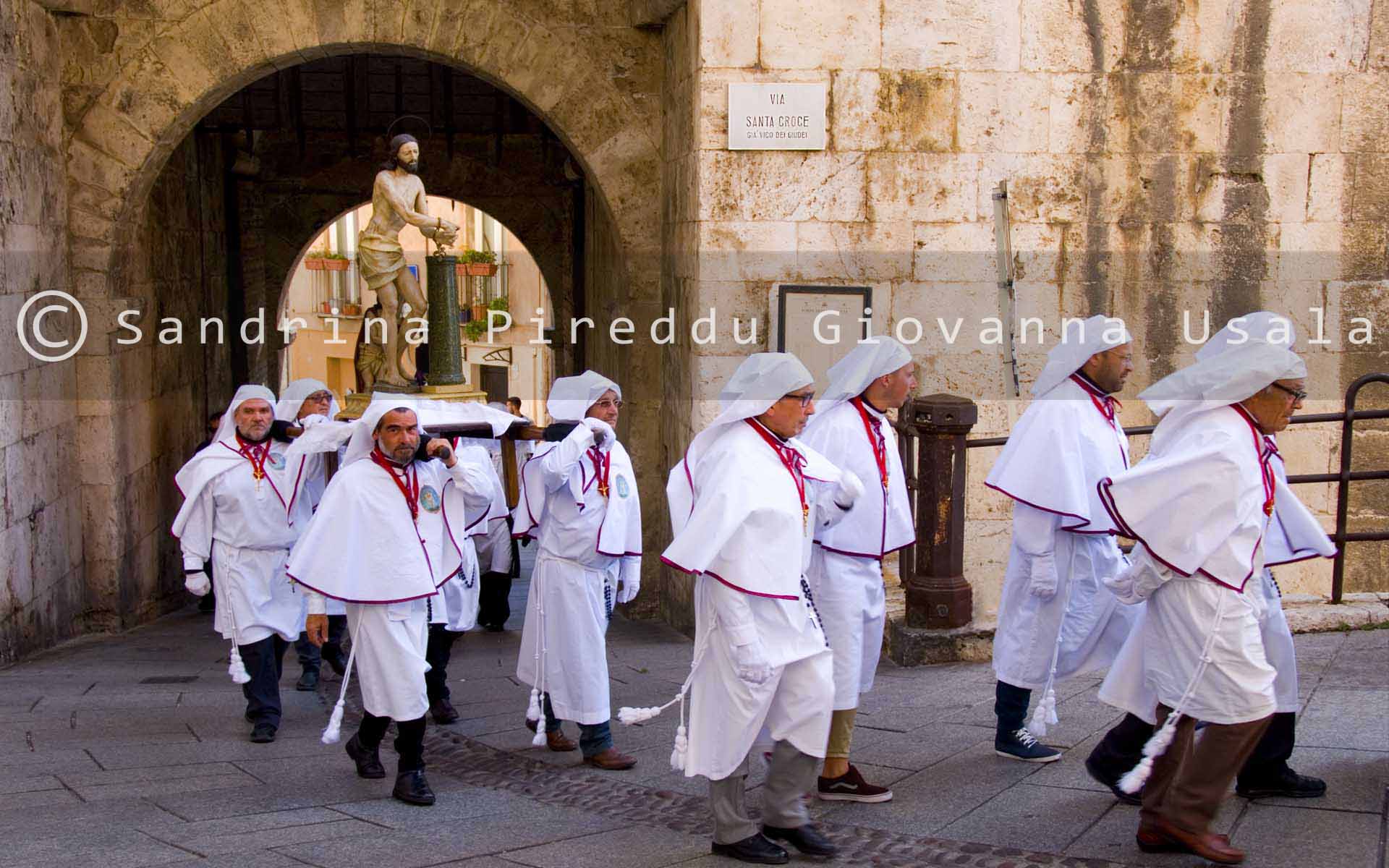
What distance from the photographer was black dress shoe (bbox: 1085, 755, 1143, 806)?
15.3 feet

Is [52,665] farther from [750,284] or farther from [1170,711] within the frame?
[1170,711]

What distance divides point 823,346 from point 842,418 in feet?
9.62

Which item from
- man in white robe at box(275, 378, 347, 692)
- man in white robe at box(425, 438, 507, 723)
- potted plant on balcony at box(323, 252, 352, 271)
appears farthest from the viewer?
potted plant on balcony at box(323, 252, 352, 271)

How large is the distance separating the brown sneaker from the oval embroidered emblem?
1.82 meters

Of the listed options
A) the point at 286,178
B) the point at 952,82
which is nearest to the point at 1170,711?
the point at 952,82

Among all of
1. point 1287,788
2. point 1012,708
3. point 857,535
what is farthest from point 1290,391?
point 1012,708

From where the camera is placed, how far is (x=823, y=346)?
8.23 m

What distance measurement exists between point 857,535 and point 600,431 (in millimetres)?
1318

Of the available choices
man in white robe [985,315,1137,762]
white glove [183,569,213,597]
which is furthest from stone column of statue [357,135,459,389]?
man in white robe [985,315,1137,762]

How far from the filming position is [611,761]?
578 centimetres

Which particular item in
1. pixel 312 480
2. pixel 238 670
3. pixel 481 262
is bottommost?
pixel 238 670

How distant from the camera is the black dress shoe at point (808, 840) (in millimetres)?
4512

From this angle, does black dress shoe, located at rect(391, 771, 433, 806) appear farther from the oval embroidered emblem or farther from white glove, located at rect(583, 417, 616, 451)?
white glove, located at rect(583, 417, 616, 451)

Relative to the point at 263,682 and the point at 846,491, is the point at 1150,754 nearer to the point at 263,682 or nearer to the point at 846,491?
the point at 846,491
